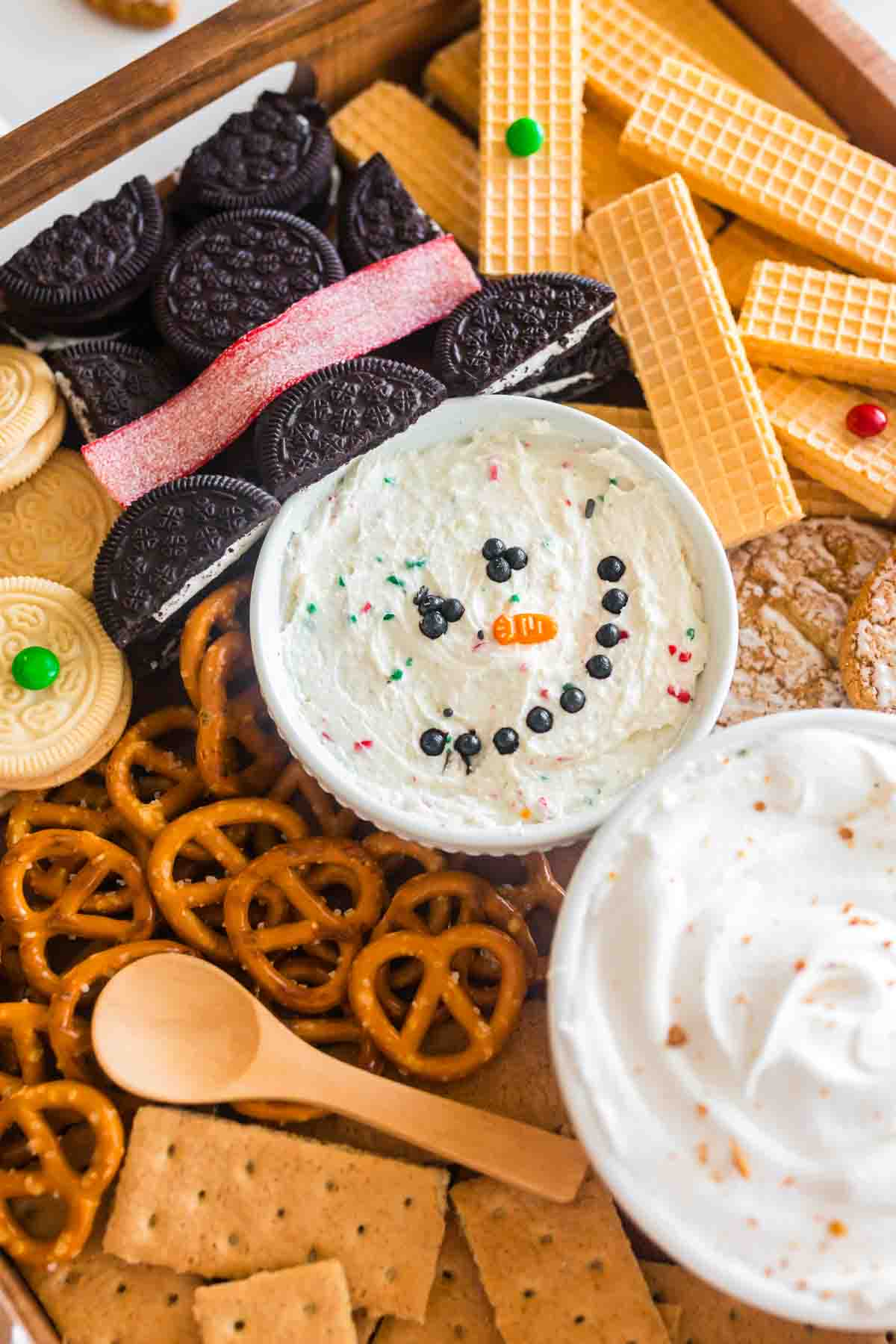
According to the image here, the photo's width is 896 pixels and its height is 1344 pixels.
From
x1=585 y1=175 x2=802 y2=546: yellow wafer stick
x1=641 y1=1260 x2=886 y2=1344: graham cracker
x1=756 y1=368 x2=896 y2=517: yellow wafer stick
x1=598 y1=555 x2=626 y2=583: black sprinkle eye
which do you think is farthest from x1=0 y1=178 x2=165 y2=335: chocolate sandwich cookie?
x1=641 y1=1260 x2=886 y2=1344: graham cracker

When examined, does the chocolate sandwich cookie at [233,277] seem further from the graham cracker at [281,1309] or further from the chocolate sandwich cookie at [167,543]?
the graham cracker at [281,1309]

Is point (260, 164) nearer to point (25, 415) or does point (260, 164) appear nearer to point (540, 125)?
point (540, 125)

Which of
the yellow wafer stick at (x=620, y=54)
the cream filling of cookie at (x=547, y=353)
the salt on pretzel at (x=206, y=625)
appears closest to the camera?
the salt on pretzel at (x=206, y=625)

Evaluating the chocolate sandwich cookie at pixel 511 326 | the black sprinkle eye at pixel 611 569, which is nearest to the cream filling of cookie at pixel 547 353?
the chocolate sandwich cookie at pixel 511 326

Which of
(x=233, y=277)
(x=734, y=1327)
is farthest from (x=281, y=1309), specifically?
(x=233, y=277)

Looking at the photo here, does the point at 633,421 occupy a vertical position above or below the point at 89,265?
below

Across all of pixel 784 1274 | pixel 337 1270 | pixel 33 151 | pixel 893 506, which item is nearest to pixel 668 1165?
pixel 784 1274
